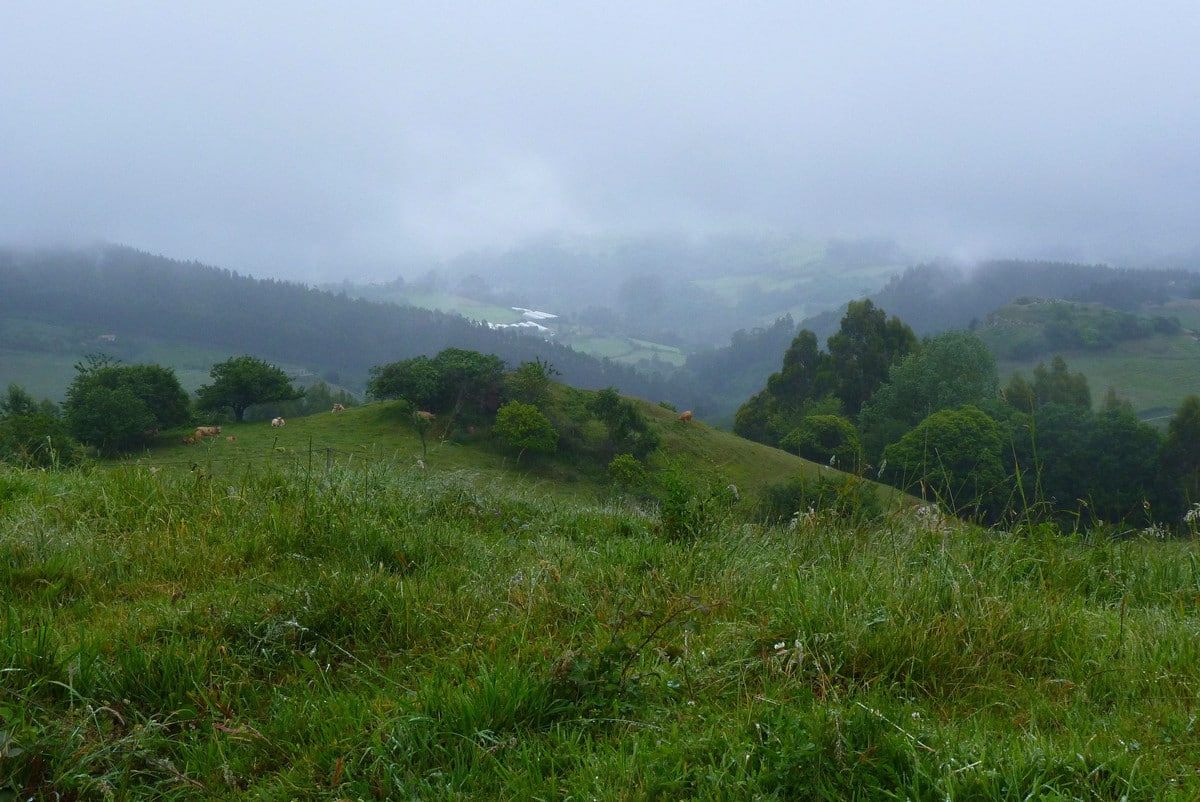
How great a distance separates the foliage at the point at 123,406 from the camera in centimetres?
3241

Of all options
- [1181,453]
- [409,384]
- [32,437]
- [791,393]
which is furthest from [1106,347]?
[32,437]

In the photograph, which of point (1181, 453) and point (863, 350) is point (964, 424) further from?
point (863, 350)

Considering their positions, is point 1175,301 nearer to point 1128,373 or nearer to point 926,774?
point 1128,373

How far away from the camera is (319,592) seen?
10.3 ft

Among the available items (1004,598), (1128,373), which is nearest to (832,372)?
(1128,373)

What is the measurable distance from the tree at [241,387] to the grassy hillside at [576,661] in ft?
166

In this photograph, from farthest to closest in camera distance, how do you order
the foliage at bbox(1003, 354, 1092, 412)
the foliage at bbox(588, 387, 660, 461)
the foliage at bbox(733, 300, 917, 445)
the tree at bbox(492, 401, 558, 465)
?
the foliage at bbox(733, 300, 917, 445)
the foliage at bbox(1003, 354, 1092, 412)
the foliage at bbox(588, 387, 660, 461)
the tree at bbox(492, 401, 558, 465)

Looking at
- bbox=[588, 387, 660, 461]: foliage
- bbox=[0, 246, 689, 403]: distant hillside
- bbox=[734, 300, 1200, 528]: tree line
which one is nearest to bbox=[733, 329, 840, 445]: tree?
bbox=[734, 300, 1200, 528]: tree line

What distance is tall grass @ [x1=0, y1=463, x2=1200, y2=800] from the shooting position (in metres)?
2.00

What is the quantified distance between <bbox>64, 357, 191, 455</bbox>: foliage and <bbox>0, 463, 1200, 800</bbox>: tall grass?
29186mm

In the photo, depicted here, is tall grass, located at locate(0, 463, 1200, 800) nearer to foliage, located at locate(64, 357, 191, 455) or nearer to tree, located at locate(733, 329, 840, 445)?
foliage, located at locate(64, 357, 191, 455)

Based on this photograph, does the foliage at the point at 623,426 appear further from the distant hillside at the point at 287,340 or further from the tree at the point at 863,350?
the distant hillside at the point at 287,340

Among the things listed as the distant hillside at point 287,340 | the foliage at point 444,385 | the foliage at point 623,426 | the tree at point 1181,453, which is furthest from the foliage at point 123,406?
the distant hillside at point 287,340

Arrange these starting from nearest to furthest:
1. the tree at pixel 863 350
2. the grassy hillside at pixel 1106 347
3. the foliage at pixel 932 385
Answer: the foliage at pixel 932 385 < the tree at pixel 863 350 < the grassy hillside at pixel 1106 347
